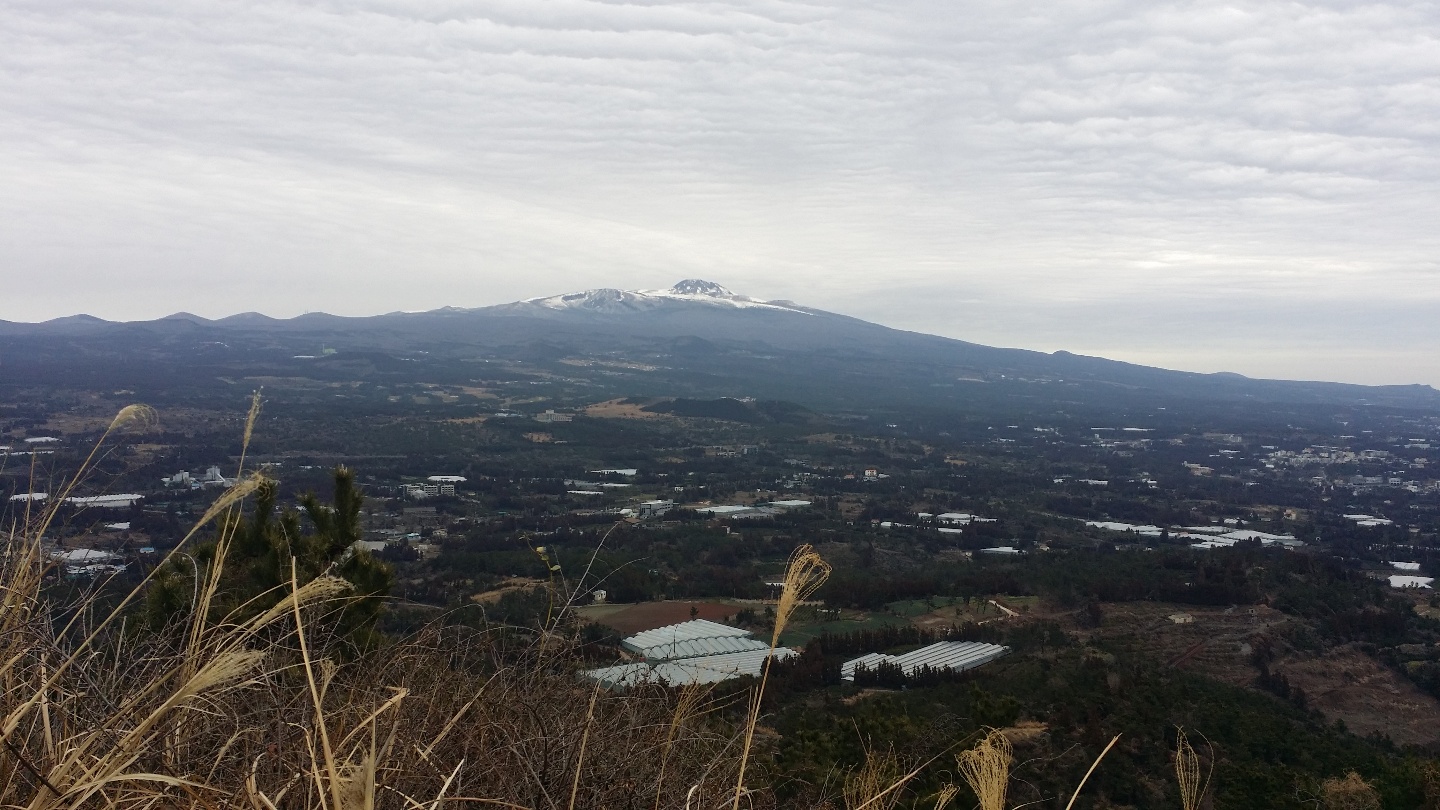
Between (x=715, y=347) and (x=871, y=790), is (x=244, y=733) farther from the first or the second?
(x=715, y=347)

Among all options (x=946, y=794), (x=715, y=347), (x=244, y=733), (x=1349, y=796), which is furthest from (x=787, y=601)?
(x=715, y=347)

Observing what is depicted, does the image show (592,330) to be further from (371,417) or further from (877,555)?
(877,555)

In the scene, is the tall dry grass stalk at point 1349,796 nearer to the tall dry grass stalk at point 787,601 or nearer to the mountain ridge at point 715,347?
the tall dry grass stalk at point 787,601

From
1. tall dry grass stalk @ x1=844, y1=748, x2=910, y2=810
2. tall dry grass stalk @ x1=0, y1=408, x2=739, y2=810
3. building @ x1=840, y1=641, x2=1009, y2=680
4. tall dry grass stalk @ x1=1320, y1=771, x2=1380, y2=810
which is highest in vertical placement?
tall dry grass stalk @ x1=0, y1=408, x2=739, y2=810

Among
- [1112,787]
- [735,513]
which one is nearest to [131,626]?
[1112,787]

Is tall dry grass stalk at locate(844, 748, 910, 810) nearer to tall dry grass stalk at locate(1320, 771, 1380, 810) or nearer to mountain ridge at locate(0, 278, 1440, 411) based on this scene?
tall dry grass stalk at locate(1320, 771, 1380, 810)

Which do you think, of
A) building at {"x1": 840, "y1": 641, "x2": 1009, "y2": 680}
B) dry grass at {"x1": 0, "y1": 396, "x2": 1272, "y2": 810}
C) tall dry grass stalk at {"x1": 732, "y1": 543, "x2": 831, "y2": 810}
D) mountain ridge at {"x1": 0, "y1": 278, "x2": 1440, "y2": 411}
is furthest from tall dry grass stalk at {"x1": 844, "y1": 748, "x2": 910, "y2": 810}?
mountain ridge at {"x1": 0, "y1": 278, "x2": 1440, "y2": 411}

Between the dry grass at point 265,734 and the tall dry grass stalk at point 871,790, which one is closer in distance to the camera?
the dry grass at point 265,734

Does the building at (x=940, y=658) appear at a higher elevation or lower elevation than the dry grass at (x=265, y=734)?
lower

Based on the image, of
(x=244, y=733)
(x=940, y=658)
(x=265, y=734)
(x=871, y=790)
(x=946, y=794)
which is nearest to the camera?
(x=244, y=733)

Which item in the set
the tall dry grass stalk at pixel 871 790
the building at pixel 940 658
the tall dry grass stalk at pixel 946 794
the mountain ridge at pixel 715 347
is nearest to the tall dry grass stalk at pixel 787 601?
the tall dry grass stalk at pixel 871 790

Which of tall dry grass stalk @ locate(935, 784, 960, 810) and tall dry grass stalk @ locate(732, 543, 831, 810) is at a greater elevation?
tall dry grass stalk @ locate(732, 543, 831, 810)
